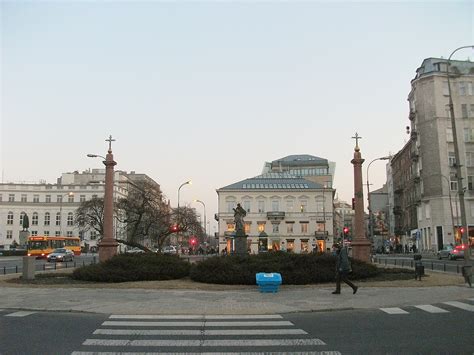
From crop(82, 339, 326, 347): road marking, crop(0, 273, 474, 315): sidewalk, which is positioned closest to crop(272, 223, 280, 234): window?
crop(0, 273, 474, 315): sidewalk

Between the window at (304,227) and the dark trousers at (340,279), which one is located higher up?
the window at (304,227)

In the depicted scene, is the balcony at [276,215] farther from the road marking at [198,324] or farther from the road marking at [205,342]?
the road marking at [205,342]

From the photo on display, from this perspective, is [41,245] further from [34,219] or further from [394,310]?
[394,310]

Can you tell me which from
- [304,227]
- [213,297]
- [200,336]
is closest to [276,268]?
[213,297]

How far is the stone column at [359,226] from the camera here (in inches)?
1113

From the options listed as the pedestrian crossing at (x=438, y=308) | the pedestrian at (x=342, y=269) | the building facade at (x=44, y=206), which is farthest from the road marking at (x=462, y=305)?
the building facade at (x=44, y=206)

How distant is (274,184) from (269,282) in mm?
79654

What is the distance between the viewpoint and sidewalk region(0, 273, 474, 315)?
1341 centimetres

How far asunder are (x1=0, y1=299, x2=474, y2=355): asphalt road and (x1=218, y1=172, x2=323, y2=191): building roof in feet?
268

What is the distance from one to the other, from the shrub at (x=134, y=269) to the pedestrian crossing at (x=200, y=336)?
9.61 meters

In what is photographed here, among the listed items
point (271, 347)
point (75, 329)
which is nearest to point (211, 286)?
point (75, 329)

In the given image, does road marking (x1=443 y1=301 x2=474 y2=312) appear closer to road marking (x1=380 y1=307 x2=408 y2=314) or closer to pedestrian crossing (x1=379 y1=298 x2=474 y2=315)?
pedestrian crossing (x1=379 y1=298 x2=474 y2=315)

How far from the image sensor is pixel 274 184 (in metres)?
96.5

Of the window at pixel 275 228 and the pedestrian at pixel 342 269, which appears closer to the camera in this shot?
the pedestrian at pixel 342 269
